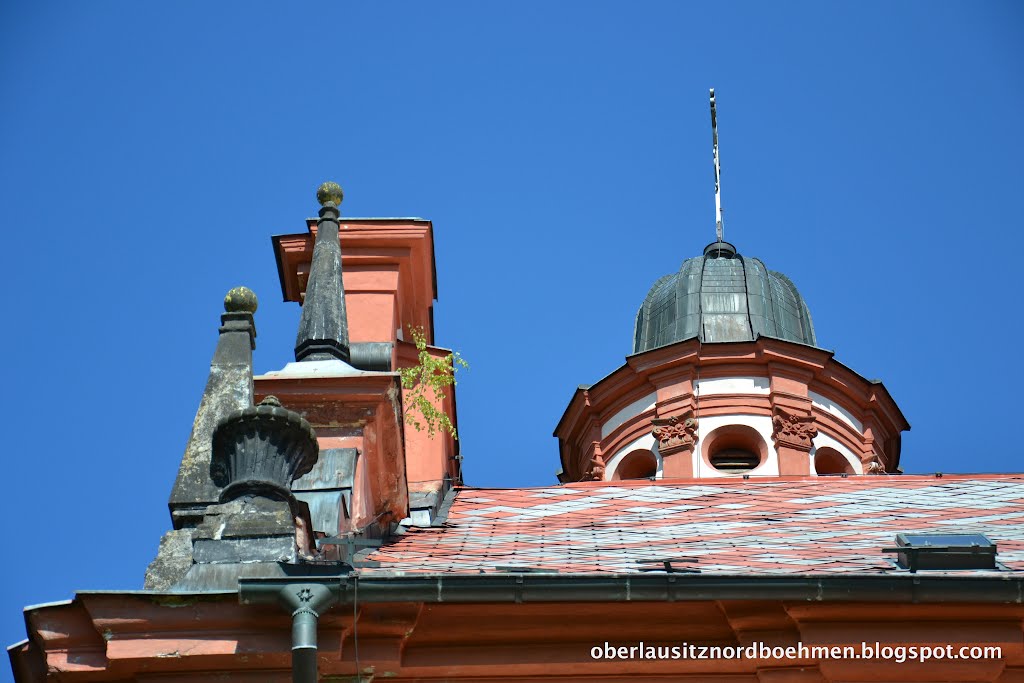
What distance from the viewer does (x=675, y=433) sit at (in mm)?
20953

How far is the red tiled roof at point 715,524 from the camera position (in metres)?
9.74

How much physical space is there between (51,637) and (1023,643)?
4834 mm

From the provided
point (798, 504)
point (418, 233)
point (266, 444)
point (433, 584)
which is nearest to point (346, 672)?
point (433, 584)

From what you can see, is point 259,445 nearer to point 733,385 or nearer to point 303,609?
point 303,609

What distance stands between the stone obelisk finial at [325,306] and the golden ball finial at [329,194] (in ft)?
0.25

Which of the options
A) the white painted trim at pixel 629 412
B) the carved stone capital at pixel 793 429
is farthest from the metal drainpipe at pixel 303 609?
the white painted trim at pixel 629 412

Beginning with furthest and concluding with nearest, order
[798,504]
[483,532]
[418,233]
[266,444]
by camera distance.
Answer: [418,233] < [798,504] < [483,532] < [266,444]

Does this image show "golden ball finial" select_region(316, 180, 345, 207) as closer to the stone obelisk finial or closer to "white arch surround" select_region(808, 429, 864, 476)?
the stone obelisk finial

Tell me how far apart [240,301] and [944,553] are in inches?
187

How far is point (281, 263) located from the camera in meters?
15.4

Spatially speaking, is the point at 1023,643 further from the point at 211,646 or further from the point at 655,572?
the point at 211,646

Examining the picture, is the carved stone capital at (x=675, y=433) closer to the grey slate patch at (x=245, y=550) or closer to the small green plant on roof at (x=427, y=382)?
the small green plant on roof at (x=427, y=382)

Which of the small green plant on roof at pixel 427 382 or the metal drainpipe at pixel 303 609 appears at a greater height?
the small green plant on roof at pixel 427 382

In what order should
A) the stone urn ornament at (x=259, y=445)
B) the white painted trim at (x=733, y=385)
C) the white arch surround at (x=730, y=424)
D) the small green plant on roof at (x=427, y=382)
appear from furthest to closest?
the white painted trim at (x=733, y=385) → the white arch surround at (x=730, y=424) → the small green plant on roof at (x=427, y=382) → the stone urn ornament at (x=259, y=445)
